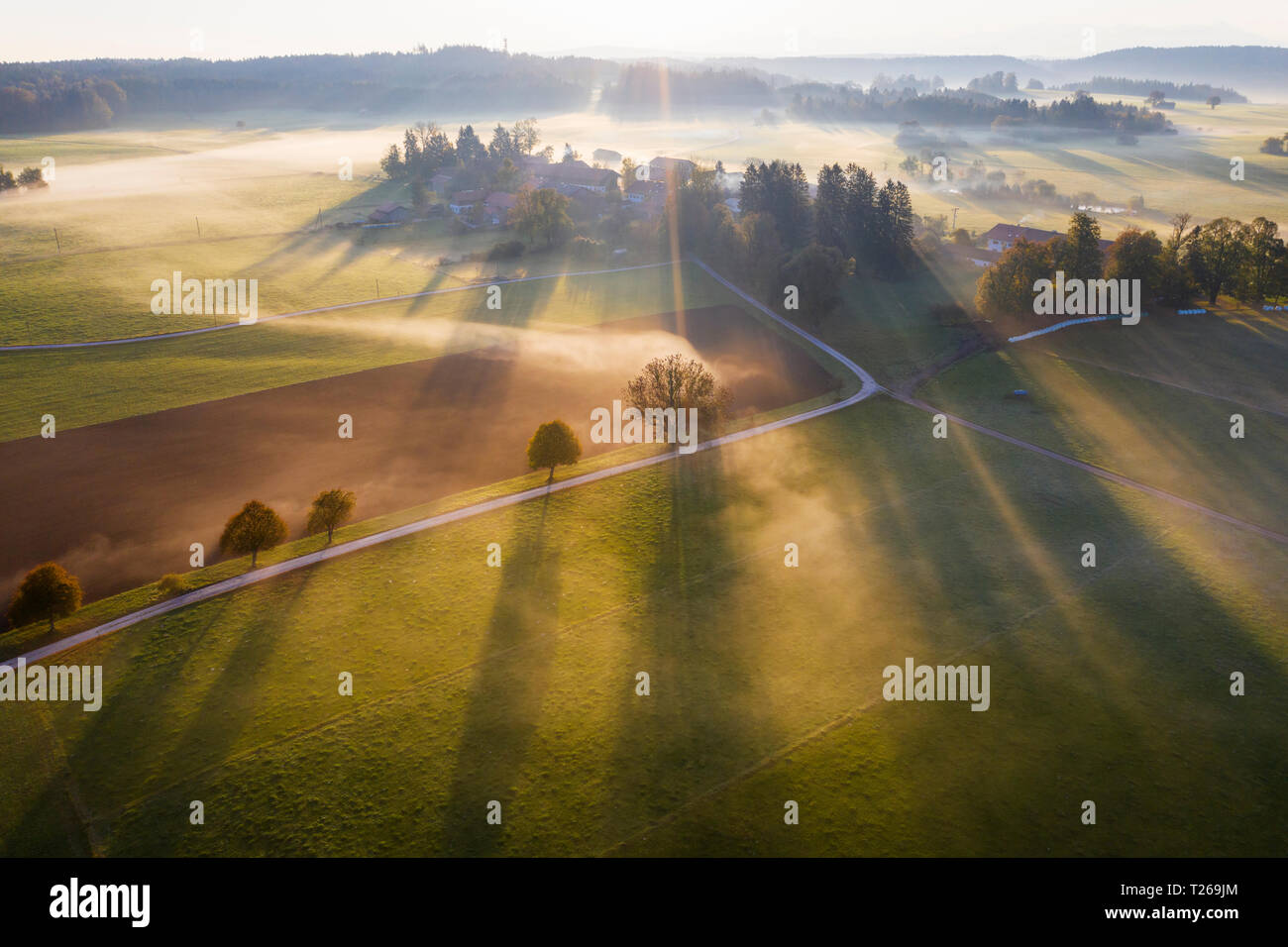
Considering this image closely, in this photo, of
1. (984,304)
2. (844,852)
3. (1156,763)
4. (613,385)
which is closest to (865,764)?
(844,852)

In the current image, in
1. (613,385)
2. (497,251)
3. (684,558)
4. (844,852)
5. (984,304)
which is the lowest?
(844,852)

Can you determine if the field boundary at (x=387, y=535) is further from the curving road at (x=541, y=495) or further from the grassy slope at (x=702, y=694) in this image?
the grassy slope at (x=702, y=694)

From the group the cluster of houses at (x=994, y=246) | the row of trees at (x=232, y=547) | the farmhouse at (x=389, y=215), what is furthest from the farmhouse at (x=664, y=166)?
the row of trees at (x=232, y=547)

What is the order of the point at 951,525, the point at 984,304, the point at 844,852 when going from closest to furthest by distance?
the point at 844,852 < the point at 951,525 < the point at 984,304

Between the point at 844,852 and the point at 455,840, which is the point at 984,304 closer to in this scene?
the point at 844,852

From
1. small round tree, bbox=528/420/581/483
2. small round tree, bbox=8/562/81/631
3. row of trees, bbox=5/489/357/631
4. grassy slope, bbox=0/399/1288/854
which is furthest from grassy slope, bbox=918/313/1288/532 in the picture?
small round tree, bbox=8/562/81/631

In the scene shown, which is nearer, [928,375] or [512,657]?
[512,657]
